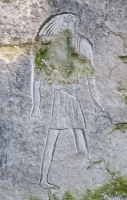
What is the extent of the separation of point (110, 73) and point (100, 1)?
312mm

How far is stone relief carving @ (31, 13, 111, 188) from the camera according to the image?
200cm

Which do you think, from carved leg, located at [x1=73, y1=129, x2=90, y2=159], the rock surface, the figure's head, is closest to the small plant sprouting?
the rock surface

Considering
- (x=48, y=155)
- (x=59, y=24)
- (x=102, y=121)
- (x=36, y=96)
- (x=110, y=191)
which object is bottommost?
(x=110, y=191)

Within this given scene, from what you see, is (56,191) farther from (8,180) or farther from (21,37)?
(21,37)

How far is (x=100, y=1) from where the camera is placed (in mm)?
1999

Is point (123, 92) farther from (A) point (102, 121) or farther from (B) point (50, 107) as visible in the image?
(B) point (50, 107)

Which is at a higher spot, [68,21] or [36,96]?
[68,21]

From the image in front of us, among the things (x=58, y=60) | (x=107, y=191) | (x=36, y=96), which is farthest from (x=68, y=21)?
(x=107, y=191)

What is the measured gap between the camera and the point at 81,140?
6.75 feet

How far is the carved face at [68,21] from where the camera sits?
1982mm

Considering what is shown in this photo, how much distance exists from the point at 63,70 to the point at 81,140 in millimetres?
319

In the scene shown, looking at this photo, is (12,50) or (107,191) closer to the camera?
(12,50)

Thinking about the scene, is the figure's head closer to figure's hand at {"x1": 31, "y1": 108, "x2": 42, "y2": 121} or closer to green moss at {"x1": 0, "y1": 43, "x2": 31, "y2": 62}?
green moss at {"x1": 0, "y1": 43, "x2": 31, "y2": 62}

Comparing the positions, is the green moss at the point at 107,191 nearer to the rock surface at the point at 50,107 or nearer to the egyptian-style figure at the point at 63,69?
the rock surface at the point at 50,107
